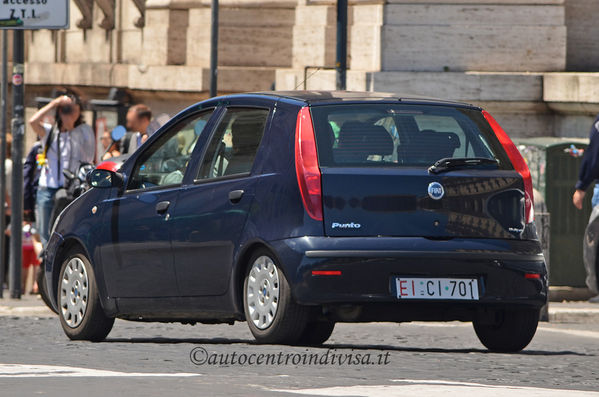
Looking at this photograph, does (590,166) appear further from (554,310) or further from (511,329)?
(511,329)

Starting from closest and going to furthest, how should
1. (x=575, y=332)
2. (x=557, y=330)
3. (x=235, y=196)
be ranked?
(x=235, y=196) → (x=575, y=332) → (x=557, y=330)

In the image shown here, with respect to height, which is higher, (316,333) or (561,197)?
(561,197)

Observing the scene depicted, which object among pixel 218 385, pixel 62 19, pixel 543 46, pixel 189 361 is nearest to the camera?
pixel 218 385

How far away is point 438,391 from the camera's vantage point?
316 inches

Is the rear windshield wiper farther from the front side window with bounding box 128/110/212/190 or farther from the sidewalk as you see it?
the sidewalk

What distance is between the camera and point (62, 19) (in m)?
16.5

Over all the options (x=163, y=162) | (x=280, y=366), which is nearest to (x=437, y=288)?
(x=280, y=366)

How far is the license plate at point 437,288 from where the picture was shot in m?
9.74

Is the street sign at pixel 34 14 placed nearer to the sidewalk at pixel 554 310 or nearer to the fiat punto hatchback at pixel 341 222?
the sidewalk at pixel 554 310

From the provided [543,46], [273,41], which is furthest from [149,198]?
[273,41]

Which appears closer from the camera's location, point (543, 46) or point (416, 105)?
point (416, 105)

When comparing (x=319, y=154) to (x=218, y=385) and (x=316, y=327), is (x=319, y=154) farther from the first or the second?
(x=218, y=385)

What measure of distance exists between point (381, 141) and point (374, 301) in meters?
0.87

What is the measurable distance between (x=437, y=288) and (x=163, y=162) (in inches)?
82.7
